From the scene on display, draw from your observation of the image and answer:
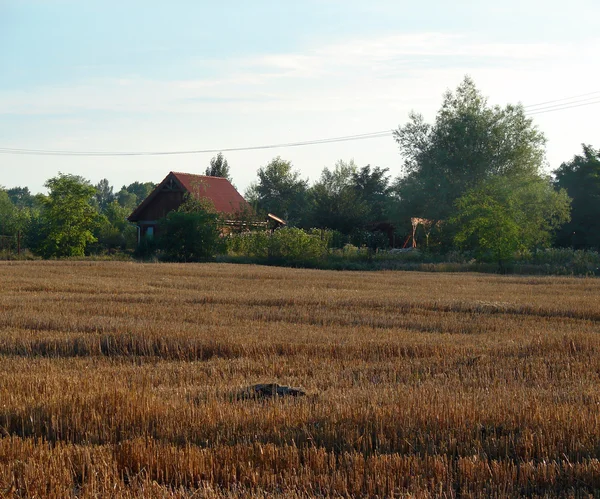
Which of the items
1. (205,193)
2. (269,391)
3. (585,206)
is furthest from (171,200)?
(269,391)

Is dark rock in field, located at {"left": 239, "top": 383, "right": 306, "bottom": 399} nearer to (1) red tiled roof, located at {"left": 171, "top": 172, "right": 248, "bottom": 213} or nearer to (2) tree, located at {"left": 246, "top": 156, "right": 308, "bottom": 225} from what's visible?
(1) red tiled roof, located at {"left": 171, "top": 172, "right": 248, "bottom": 213}

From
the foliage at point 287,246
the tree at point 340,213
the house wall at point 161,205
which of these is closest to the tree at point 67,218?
the house wall at point 161,205

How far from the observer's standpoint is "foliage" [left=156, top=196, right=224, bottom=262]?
155 ft

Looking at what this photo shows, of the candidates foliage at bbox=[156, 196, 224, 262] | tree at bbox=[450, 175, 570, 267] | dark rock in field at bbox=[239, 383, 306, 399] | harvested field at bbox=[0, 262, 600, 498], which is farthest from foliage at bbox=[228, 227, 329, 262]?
dark rock in field at bbox=[239, 383, 306, 399]

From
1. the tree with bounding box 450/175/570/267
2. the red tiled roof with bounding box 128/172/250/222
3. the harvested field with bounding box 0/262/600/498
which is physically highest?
the red tiled roof with bounding box 128/172/250/222

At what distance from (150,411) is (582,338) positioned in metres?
9.11

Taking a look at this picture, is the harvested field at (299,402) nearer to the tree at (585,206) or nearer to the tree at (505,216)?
the tree at (505,216)

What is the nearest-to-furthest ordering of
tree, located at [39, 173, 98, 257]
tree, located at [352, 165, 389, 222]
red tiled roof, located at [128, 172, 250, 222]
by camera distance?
tree, located at [39, 173, 98, 257] < red tiled roof, located at [128, 172, 250, 222] < tree, located at [352, 165, 389, 222]

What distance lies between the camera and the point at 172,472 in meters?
5.59

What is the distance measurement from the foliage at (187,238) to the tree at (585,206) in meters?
34.4

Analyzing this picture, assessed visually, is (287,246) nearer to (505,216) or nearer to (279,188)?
(505,216)


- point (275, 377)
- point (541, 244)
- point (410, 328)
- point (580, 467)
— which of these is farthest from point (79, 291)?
point (541, 244)

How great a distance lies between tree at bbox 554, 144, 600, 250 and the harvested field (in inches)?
1886

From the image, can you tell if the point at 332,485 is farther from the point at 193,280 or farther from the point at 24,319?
the point at 193,280
